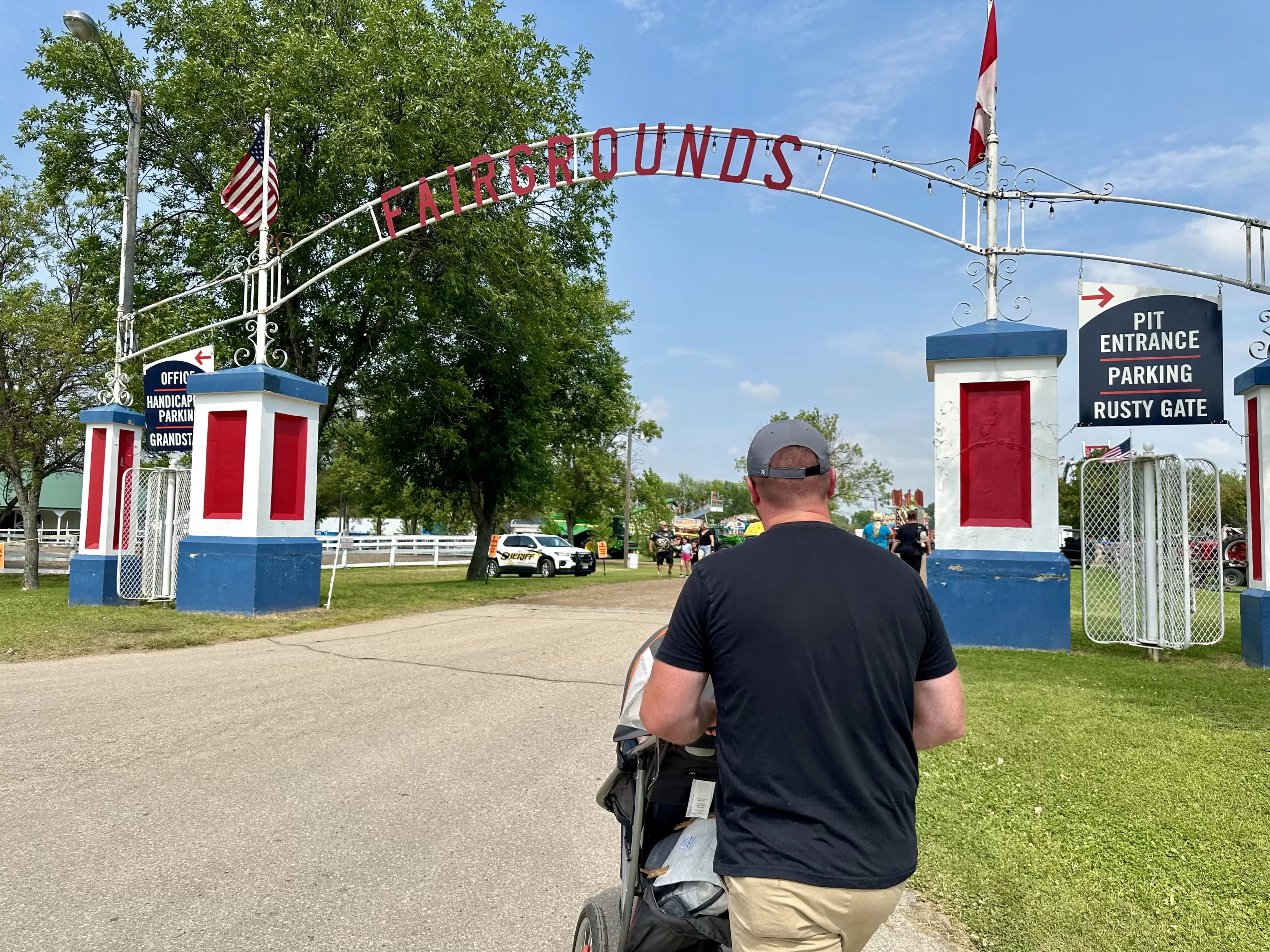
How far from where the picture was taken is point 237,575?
1438 centimetres

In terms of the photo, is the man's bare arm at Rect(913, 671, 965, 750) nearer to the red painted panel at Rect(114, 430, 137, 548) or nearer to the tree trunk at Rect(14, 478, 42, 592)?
the red painted panel at Rect(114, 430, 137, 548)

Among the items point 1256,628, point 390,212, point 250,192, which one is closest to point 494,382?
point 250,192

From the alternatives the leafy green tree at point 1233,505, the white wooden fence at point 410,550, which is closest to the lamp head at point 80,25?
the white wooden fence at point 410,550

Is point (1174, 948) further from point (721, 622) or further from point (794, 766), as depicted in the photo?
point (721, 622)

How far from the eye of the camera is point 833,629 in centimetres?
202

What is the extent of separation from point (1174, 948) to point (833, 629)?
101 inches

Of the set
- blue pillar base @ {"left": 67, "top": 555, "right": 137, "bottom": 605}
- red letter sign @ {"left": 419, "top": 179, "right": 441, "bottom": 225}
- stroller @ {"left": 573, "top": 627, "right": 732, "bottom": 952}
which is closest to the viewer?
stroller @ {"left": 573, "top": 627, "right": 732, "bottom": 952}

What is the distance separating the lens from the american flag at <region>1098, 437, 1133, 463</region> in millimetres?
11164

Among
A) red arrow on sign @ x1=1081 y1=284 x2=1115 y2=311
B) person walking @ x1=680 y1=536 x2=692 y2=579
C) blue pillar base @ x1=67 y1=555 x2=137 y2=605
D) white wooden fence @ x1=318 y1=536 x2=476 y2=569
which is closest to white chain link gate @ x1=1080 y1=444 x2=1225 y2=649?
red arrow on sign @ x1=1081 y1=284 x2=1115 y2=311

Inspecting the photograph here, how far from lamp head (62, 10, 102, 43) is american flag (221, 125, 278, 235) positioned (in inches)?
138

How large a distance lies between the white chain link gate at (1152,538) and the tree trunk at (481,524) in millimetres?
18919

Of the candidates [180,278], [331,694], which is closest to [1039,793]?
[331,694]

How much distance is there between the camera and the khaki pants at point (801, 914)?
196 centimetres

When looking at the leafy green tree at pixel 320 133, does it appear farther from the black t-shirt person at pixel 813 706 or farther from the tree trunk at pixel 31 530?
the black t-shirt person at pixel 813 706
